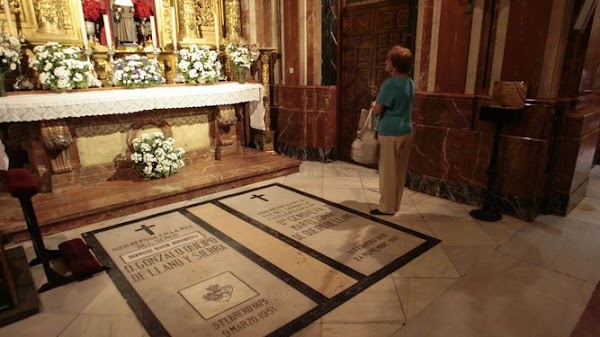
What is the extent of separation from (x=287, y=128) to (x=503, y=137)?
13.1ft

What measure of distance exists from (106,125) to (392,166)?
12.8ft

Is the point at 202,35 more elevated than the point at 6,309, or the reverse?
the point at 202,35

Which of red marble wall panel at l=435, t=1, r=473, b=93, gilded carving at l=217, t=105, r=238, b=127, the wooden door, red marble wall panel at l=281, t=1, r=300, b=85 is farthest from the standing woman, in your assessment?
red marble wall panel at l=281, t=1, r=300, b=85

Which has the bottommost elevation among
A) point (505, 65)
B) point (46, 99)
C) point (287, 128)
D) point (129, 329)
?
point (129, 329)

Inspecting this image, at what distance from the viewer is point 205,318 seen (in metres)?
2.71

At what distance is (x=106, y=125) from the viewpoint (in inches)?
204

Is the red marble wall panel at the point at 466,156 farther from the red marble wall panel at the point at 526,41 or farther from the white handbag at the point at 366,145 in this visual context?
the white handbag at the point at 366,145

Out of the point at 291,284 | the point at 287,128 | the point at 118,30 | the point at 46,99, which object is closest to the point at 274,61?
the point at 287,128

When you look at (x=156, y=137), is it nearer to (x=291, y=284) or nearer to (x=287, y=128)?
(x=287, y=128)

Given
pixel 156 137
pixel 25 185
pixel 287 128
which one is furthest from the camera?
pixel 287 128

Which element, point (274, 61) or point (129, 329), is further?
point (274, 61)

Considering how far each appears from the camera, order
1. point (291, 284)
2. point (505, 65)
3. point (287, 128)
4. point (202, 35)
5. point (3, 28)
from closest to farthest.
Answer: point (291, 284) → point (505, 65) → point (3, 28) → point (202, 35) → point (287, 128)

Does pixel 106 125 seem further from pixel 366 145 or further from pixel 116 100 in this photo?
pixel 366 145

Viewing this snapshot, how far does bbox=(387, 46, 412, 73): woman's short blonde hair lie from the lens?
377 centimetres
